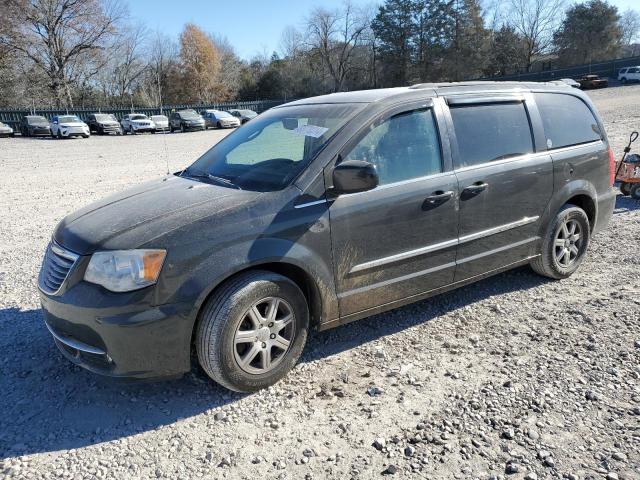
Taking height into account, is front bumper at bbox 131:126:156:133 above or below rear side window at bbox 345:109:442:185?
above

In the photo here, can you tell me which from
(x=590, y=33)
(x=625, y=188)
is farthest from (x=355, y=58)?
(x=625, y=188)

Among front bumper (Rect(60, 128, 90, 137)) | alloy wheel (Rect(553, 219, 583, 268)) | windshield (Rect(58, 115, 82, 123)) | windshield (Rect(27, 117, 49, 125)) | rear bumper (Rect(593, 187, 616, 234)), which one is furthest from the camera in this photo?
windshield (Rect(27, 117, 49, 125))

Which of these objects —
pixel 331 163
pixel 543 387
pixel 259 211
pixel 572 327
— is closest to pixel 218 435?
→ pixel 259 211

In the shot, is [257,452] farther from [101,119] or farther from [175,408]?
[101,119]

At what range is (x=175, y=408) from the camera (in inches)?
121

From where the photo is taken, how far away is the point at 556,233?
4.59 metres

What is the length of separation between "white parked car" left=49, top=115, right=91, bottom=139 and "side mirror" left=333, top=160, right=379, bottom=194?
33.7 m

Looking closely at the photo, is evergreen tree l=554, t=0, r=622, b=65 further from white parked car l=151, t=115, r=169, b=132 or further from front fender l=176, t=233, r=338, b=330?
front fender l=176, t=233, r=338, b=330

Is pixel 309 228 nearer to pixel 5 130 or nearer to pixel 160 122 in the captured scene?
pixel 160 122

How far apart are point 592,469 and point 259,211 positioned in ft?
7.46

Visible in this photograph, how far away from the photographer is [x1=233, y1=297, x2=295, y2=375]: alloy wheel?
305 cm

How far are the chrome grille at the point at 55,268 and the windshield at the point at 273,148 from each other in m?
1.15

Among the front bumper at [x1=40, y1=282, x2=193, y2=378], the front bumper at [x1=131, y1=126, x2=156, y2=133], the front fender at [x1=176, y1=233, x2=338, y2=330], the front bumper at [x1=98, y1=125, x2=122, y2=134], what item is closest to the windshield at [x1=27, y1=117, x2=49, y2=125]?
the front bumper at [x1=98, y1=125, x2=122, y2=134]

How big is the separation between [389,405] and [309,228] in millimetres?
1216
